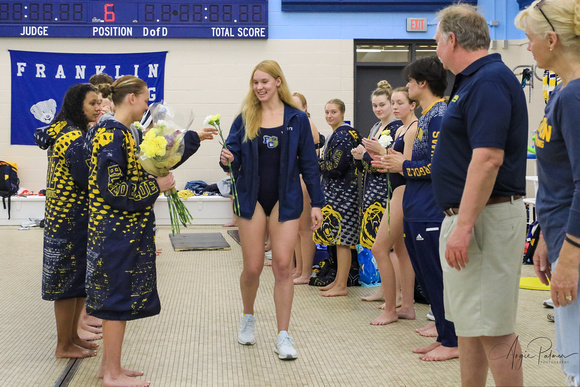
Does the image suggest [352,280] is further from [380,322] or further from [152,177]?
[152,177]

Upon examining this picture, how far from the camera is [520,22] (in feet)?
6.63

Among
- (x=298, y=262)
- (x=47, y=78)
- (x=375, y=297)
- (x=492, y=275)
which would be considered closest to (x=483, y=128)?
(x=492, y=275)

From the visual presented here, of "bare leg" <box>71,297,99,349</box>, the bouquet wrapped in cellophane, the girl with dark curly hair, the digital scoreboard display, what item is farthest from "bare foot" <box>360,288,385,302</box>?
the digital scoreboard display

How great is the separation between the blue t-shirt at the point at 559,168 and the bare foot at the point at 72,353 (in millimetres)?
2389

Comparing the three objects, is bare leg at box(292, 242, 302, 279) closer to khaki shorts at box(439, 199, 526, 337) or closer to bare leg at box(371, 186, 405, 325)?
bare leg at box(371, 186, 405, 325)

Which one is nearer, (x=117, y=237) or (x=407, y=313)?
(x=117, y=237)

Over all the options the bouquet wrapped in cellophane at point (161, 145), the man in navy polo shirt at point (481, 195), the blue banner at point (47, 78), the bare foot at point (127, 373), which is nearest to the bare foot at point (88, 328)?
the bare foot at point (127, 373)

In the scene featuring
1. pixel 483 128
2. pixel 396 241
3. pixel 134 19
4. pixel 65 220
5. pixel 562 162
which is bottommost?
pixel 396 241

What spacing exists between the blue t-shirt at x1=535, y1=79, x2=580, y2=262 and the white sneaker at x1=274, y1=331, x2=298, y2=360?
5.61ft

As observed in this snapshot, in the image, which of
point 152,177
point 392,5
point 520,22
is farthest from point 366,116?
point 520,22

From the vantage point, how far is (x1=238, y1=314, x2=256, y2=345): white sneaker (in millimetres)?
3627

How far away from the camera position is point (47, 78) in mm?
9836

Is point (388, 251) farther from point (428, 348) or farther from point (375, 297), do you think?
point (428, 348)

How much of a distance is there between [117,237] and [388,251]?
75.7 inches
